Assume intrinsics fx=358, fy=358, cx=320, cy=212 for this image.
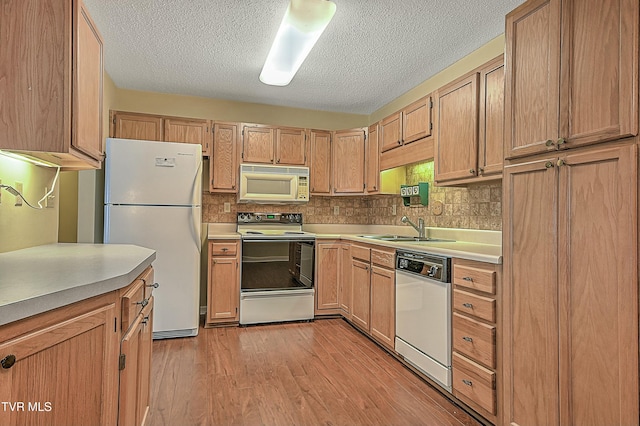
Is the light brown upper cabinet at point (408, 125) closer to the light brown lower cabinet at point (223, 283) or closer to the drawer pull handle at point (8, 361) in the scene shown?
the light brown lower cabinet at point (223, 283)

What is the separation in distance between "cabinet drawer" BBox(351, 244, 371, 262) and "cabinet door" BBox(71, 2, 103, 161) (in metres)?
2.26

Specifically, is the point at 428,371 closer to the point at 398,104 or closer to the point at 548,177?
the point at 548,177

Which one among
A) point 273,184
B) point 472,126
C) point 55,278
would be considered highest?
point 472,126

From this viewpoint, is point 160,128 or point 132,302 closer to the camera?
point 132,302

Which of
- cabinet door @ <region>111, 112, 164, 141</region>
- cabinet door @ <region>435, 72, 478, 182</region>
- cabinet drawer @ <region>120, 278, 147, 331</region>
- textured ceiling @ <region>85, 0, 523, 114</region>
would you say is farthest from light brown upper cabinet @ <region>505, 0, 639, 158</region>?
cabinet door @ <region>111, 112, 164, 141</region>

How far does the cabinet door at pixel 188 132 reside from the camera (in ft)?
12.1

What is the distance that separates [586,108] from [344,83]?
2.52 meters

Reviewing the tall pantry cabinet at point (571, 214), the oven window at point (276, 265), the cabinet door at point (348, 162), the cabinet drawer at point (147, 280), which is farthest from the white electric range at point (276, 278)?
the tall pantry cabinet at point (571, 214)

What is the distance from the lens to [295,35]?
95.6 inches

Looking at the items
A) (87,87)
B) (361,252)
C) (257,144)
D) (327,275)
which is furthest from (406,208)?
(87,87)

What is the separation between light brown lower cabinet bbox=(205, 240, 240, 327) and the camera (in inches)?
139

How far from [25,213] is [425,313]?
248 centimetres

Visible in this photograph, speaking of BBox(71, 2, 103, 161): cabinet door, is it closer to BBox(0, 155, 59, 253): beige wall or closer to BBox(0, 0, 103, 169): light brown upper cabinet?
BBox(0, 0, 103, 169): light brown upper cabinet

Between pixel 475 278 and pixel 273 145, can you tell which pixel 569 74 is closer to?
pixel 475 278
